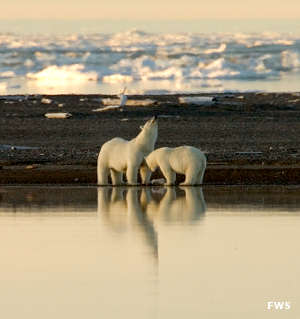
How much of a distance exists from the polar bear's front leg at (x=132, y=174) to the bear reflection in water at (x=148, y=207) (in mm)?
145

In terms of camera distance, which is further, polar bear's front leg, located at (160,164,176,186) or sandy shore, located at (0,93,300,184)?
sandy shore, located at (0,93,300,184)

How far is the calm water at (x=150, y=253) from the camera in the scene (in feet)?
27.9

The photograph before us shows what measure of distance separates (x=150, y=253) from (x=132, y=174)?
17.7ft

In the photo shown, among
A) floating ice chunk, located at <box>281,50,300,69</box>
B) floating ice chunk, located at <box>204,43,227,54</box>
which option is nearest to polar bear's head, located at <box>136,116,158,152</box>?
floating ice chunk, located at <box>281,50,300,69</box>

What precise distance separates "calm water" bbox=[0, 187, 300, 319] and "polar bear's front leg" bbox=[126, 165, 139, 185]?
1.86ft

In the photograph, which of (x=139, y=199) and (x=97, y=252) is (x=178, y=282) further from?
(x=139, y=199)

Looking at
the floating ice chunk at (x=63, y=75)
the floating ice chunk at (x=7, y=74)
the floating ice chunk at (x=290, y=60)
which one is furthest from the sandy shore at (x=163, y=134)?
the floating ice chunk at (x=290, y=60)

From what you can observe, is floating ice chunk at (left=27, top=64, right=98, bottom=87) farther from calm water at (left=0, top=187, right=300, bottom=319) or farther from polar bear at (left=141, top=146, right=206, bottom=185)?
calm water at (left=0, top=187, right=300, bottom=319)

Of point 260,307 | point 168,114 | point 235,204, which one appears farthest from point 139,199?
point 168,114

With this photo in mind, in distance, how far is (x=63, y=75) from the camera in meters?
54.3

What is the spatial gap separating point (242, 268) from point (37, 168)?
8.22 m

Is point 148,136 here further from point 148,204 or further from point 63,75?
point 63,75

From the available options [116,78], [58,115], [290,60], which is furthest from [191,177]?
[290,60]

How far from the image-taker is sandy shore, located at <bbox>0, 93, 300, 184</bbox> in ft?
55.4
